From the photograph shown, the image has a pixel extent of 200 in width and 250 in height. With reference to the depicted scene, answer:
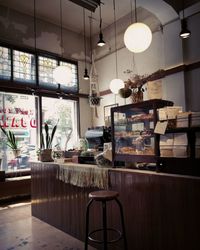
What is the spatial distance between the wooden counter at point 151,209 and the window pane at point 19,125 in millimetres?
3113

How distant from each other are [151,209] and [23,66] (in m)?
5.21

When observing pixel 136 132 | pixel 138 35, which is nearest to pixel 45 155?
pixel 136 132

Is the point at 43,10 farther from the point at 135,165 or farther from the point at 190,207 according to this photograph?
the point at 190,207

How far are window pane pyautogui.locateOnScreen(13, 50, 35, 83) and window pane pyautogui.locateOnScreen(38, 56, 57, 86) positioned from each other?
230 mm

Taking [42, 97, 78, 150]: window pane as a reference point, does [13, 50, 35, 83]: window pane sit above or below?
above

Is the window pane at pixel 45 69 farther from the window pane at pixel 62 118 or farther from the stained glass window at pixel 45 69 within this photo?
the window pane at pixel 62 118

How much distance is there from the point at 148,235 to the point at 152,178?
1.87ft

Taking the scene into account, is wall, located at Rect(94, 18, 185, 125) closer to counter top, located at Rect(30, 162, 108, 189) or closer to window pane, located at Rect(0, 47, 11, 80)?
window pane, located at Rect(0, 47, 11, 80)

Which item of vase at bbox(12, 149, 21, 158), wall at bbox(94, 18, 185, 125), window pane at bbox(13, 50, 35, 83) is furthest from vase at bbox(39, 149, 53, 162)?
wall at bbox(94, 18, 185, 125)

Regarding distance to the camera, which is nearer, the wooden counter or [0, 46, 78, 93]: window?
the wooden counter

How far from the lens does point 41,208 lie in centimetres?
402

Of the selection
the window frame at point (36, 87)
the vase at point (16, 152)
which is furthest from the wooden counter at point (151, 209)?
the window frame at point (36, 87)

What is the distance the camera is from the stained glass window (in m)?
6.56

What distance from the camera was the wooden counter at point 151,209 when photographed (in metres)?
1.98
